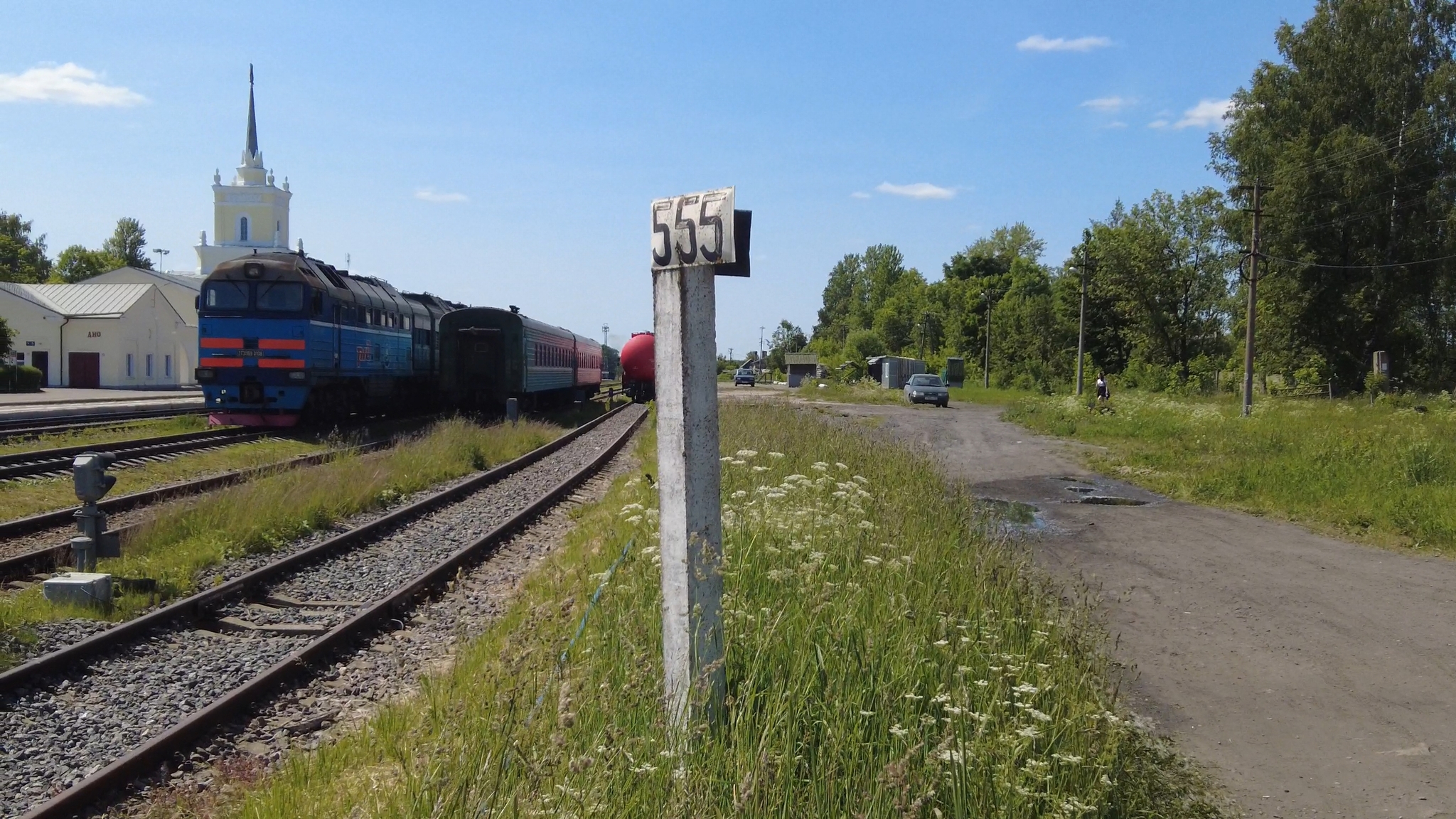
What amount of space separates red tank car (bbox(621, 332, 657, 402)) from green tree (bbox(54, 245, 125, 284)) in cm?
6693

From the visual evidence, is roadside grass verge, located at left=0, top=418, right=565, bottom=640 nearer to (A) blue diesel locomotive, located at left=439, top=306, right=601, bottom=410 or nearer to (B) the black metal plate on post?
(B) the black metal plate on post

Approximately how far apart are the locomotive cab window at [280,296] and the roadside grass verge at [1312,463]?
15798 millimetres

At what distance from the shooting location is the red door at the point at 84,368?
5403 centimetres

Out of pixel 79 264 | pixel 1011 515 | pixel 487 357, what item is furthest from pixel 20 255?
pixel 1011 515

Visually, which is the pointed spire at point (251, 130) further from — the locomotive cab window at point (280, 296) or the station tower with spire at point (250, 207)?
the locomotive cab window at point (280, 296)

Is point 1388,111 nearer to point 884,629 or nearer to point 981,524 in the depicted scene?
point 981,524

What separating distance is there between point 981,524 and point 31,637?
711 centimetres

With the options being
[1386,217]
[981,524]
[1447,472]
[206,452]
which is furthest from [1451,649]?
[1386,217]

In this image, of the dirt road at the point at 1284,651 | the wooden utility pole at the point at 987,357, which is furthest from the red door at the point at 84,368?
the dirt road at the point at 1284,651

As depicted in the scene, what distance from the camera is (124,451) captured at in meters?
17.2

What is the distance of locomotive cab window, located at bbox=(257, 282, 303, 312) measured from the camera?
69.5 ft

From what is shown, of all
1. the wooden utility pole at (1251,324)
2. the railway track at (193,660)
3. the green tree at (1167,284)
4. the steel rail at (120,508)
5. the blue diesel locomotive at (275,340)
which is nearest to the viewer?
the railway track at (193,660)

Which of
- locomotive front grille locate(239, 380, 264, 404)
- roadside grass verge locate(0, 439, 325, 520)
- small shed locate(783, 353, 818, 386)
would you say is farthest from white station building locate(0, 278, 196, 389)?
small shed locate(783, 353, 818, 386)

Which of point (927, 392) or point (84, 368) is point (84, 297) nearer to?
point (84, 368)
